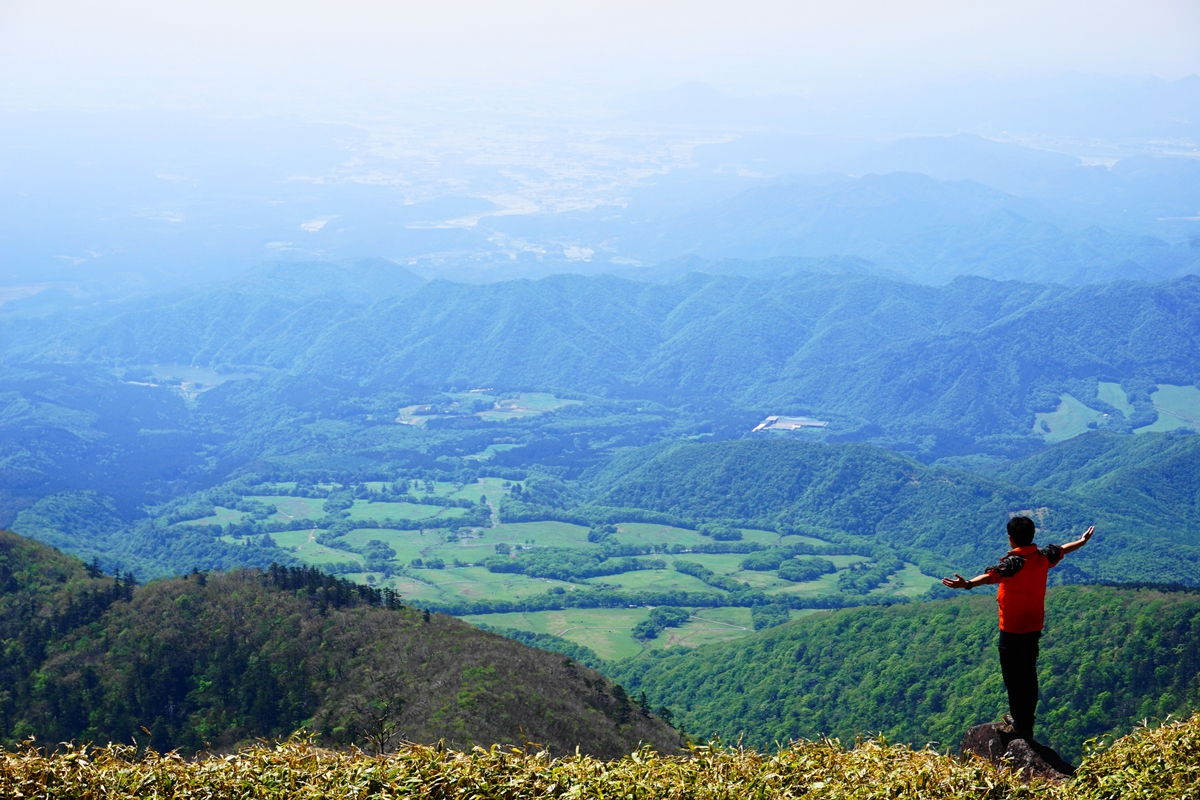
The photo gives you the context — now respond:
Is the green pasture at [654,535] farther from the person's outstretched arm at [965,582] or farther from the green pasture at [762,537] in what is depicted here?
the person's outstretched arm at [965,582]

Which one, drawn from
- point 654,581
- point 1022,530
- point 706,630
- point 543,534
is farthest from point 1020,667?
point 543,534

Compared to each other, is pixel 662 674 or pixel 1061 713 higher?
pixel 1061 713

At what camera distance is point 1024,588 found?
37.4 ft

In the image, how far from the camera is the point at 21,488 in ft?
654

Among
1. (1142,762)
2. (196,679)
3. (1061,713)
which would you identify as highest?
(1142,762)

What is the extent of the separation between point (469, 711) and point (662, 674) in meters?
58.0

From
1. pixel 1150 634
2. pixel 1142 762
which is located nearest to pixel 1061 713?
pixel 1150 634

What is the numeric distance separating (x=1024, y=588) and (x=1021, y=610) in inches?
9.3

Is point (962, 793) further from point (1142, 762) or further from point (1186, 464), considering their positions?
point (1186, 464)

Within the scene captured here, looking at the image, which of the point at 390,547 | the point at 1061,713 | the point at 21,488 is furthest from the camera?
the point at 21,488

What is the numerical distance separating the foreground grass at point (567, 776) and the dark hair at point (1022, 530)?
2238 mm

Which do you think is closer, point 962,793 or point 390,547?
point 962,793

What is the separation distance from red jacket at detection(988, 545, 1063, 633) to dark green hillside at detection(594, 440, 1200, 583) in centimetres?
13491

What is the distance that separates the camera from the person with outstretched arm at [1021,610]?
446 inches
